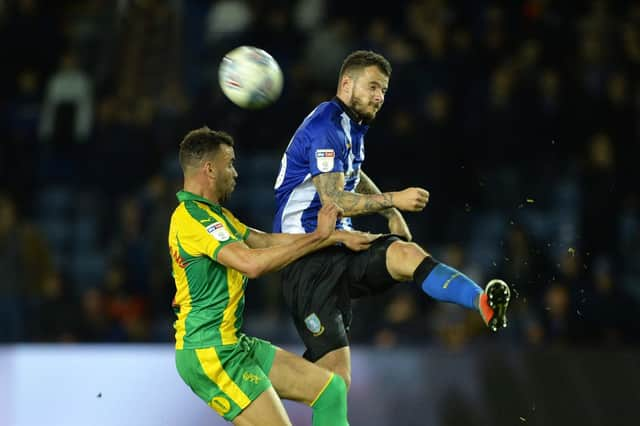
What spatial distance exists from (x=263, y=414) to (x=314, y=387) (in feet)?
1.27

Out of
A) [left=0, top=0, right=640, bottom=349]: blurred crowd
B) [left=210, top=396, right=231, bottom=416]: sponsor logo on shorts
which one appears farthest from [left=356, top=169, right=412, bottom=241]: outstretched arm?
[left=0, top=0, right=640, bottom=349]: blurred crowd

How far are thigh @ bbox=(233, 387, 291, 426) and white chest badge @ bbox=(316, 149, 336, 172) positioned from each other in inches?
46.4

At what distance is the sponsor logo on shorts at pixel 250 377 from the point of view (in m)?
5.71

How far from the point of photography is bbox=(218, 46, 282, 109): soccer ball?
6480 millimetres

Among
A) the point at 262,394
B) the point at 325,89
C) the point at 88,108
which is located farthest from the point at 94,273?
the point at 262,394

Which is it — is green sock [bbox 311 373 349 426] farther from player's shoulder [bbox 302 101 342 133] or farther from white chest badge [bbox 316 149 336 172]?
player's shoulder [bbox 302 101 342 133]

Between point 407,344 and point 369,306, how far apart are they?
45cm

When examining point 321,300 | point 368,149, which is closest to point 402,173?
point 368,149

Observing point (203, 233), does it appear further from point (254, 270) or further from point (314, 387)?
point (314, 387)

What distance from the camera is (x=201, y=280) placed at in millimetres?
5758

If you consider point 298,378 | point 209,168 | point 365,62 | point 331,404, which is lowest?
point 331,404

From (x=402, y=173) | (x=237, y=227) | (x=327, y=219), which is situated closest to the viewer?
(x=327, y=219)

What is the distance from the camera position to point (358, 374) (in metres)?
8.44

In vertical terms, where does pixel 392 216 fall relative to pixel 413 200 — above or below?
below
